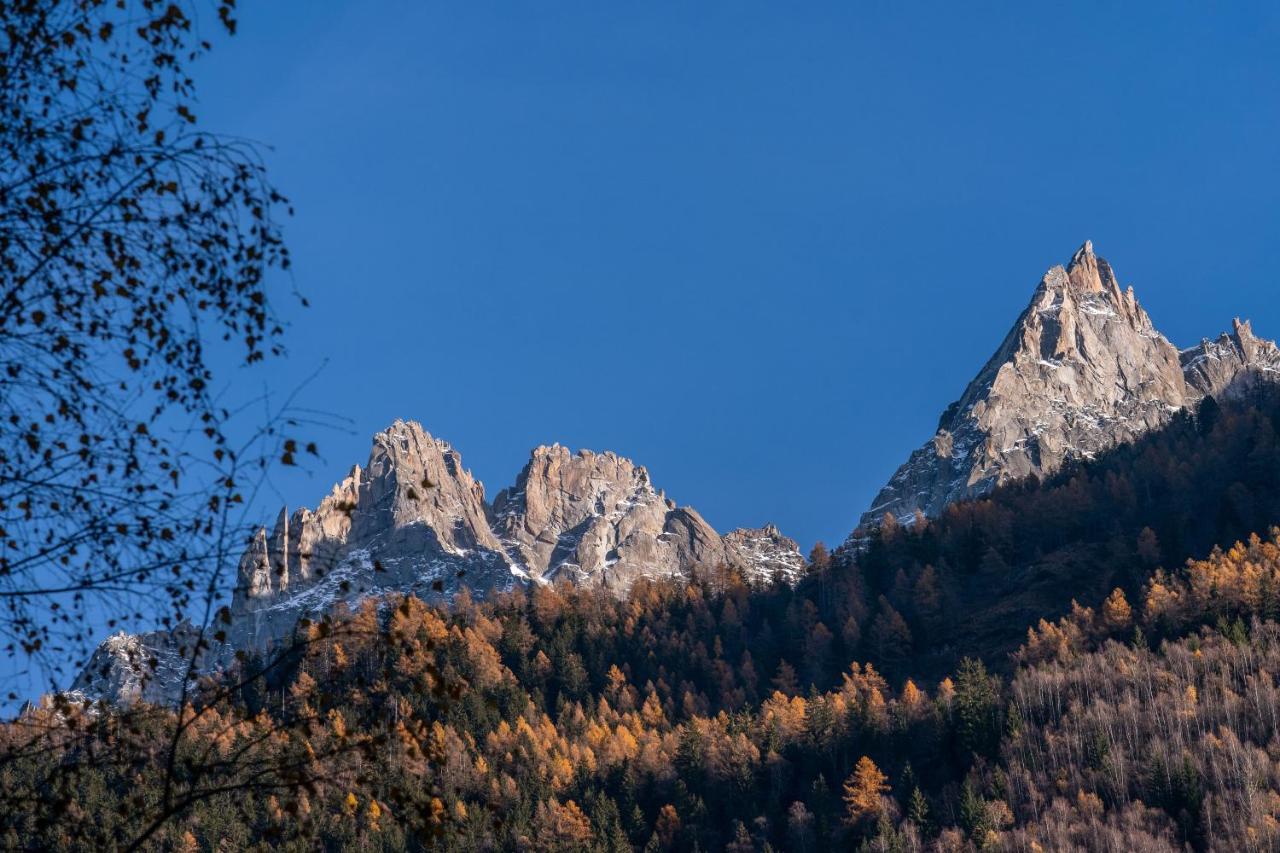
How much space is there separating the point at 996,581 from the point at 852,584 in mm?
15865

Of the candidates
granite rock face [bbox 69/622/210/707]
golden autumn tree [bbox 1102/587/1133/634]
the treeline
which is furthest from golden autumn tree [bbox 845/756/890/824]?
granite rock face [bbox 69/622/210/707]

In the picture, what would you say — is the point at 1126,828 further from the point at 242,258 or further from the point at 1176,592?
the point at 242,258

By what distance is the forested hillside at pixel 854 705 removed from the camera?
38.4 feet

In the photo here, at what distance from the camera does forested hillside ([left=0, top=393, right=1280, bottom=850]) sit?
1172 cm

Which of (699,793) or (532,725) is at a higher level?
(532,725)

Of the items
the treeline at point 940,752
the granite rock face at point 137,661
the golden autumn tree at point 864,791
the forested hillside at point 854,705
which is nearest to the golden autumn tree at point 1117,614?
the treeline at point 940,752

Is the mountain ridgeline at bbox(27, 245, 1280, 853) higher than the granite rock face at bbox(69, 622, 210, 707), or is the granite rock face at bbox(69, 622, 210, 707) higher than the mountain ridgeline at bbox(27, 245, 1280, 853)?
the mountain ridgeline at bbox(27, 245, 1280, 853)

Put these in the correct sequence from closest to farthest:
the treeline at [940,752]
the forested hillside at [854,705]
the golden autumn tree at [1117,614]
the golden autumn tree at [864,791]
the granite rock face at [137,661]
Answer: the granite rock face at [137,661] < the forested hillside at [854,705] < the treeline at [940,752] < the golden autumn tree at [864,791] < the golden autumn tree at [1117,614]

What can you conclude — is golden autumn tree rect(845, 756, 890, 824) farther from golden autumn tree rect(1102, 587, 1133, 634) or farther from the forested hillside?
golden autumn tree rect(1102, 587, 1133, 634)

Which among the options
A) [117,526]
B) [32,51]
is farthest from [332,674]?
[32,51]

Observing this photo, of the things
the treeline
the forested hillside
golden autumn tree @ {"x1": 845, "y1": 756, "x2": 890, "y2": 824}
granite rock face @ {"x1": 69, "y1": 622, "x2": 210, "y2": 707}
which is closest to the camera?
granite rock face @ {"x1": 69, "y1": 622, "x2": 210, "y2": 707}

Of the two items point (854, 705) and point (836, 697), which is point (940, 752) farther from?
point (836, 697)

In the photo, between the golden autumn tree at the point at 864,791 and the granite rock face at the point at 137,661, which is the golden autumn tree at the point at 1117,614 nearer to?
the golden autumn tree at the point at 864,791

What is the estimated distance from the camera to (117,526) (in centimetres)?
1170
